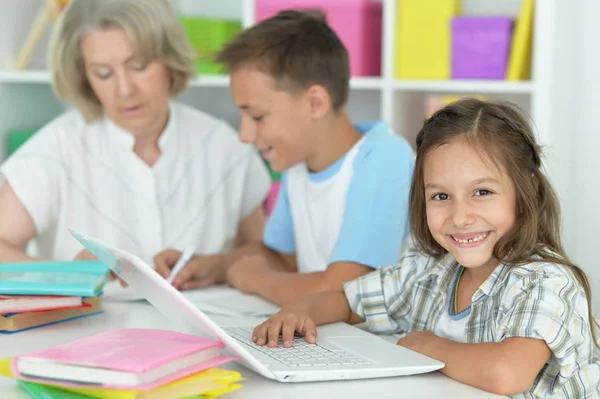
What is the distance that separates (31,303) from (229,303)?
357 millimetres

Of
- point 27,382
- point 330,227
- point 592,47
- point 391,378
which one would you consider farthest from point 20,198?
point 592,47

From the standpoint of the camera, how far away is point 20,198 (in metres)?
1.96

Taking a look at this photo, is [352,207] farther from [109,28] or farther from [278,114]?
[109,28]

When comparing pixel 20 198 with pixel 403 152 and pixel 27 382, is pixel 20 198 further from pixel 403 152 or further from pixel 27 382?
pixel 27 382

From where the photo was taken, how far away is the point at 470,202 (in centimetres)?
122

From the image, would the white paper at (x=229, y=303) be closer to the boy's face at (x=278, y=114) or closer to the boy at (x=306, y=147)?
the boy at (x=306, y=147)

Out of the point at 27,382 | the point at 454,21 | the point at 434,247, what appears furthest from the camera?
the point at 454,21

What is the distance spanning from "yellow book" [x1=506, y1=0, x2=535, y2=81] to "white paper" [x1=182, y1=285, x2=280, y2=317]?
130 cm

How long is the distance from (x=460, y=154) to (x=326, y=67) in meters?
0.68

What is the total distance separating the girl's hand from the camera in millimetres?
1230

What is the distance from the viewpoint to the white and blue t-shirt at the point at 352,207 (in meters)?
1.63

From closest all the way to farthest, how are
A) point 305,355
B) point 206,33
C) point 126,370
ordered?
point 126,370 → point 305,355 → point 206,33

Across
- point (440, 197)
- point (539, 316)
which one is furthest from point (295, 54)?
point (539, 316)

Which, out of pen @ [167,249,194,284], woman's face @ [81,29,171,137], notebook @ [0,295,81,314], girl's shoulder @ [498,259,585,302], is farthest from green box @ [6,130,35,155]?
girl's shoulder @ [498,259,585,302]
